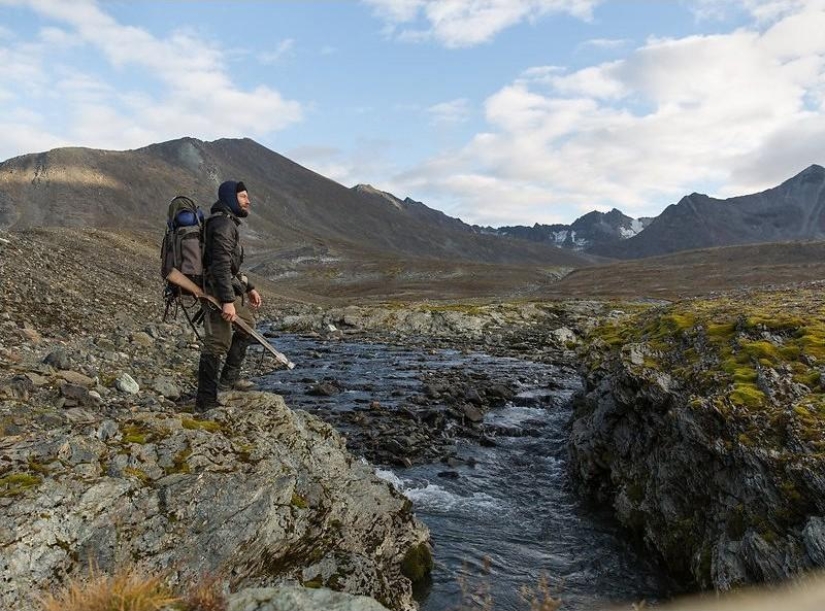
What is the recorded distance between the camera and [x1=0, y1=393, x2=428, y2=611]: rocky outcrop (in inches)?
264

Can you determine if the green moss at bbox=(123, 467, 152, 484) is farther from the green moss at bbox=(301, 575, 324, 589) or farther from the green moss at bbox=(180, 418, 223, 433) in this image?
the green moss at bbox=(301, 575, 324, 589)

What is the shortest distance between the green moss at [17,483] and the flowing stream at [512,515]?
535 centimetres

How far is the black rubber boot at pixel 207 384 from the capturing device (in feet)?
33.2

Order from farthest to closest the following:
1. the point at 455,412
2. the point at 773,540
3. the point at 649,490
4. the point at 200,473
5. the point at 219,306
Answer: the point at 455,412, the point at 649,490, the point at 219,306, the point at 773,540, the point at 200,473

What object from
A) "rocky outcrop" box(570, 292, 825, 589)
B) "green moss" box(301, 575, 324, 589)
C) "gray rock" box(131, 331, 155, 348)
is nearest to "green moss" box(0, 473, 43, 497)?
"green moss" box(301, 575, 324, 589)


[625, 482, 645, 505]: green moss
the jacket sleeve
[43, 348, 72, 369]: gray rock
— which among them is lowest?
[625, 482, 645, 505]: green moss

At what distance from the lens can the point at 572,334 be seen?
5234 centimetres

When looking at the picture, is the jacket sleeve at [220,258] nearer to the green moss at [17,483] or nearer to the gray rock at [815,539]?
the green moss at [17,483]

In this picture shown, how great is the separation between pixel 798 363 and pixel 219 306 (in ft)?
39.8

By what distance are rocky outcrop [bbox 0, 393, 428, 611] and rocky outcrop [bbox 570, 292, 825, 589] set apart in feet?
19.2

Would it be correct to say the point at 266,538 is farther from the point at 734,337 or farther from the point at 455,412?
the point at 455,412

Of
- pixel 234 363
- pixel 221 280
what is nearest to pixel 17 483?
pixel 221 280

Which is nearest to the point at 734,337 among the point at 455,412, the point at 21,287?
the point at 455,412

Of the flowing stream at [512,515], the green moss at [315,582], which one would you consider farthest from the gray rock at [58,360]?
the green moss at [315,582]
